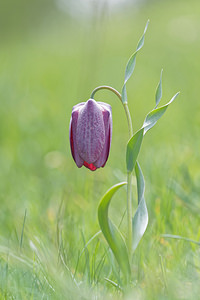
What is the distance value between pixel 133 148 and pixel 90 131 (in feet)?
0.37

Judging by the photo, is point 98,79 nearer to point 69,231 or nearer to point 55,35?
point 69,231

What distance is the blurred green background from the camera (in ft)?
3.97

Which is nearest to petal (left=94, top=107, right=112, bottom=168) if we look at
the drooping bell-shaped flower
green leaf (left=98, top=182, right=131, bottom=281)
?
the drooping bell-shaped flower

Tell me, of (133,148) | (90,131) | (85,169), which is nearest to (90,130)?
(90,131)

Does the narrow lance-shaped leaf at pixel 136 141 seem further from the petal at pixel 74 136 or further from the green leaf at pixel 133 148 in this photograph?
the petal at pixel 74 136

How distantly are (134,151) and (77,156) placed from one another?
5.8 inches

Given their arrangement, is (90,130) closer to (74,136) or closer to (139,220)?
(74,136)

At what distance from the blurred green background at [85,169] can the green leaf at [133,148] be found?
25 centimetres

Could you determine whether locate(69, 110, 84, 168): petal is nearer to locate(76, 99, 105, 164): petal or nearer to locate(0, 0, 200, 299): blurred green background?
locate(76, 99, 105, 164): petal

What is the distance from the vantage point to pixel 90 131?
1173 millimetres

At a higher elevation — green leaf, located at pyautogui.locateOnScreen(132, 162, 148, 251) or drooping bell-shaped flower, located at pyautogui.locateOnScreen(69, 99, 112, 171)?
drooping bell-shaped flower, located at pyautogui.locateOnScreen(69, 99, 112, 171)

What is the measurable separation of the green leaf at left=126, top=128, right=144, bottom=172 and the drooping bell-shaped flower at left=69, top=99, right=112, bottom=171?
7cm

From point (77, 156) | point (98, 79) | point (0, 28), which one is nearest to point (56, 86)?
point (98, 79)

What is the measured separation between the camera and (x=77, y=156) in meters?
1.20
